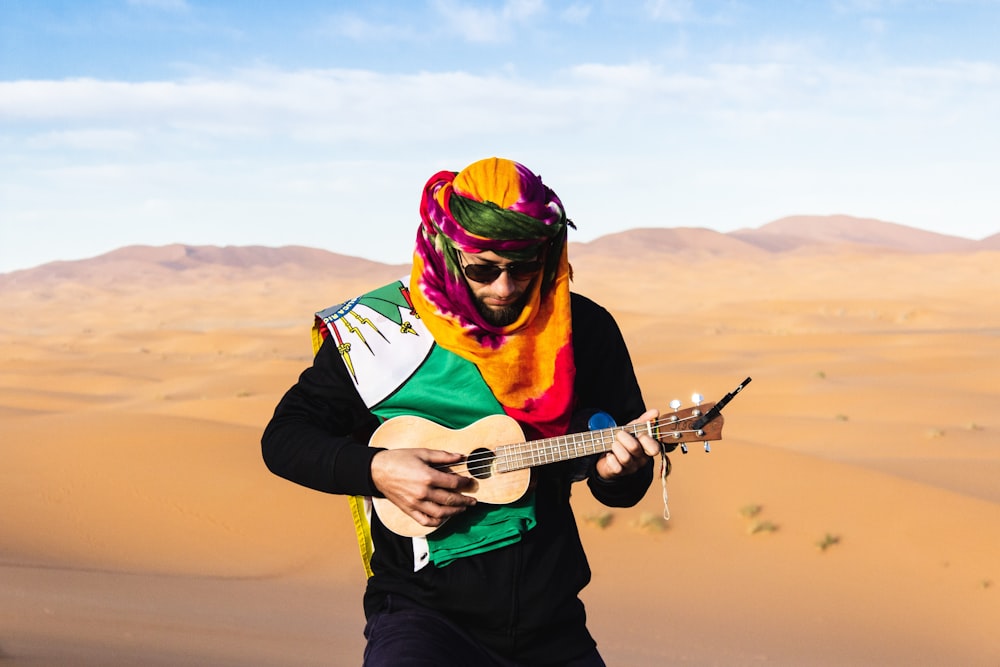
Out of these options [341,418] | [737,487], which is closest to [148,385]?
[737,487]

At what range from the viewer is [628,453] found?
9.91 feet

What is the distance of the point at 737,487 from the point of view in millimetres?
10156

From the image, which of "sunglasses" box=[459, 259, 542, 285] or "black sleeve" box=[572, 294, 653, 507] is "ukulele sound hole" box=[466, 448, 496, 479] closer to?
"black sleeve" box=[572, 294, 653, 507]

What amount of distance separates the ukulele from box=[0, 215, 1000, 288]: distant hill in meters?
120

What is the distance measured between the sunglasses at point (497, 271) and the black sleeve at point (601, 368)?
0.27 meters

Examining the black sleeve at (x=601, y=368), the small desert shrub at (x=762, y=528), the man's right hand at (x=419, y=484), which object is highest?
the black sleeve at (x=601, y=368)

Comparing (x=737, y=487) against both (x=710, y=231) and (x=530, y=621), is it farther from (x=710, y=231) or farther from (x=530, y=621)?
(x=710, y=231)

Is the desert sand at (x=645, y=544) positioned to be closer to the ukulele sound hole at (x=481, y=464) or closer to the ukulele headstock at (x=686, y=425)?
the ukulele sound hole at (x=481, y=464)

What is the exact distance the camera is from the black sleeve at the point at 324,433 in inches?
119

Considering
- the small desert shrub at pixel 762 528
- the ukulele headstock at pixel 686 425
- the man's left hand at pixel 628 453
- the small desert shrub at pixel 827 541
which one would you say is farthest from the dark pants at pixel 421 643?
the small desert shrub at pixel 762 528

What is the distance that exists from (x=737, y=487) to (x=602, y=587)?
2.38 meters

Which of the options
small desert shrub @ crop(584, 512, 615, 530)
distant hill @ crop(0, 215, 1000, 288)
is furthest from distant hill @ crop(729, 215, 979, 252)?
small desert shrub @ crop(584, 512, 615, 530)

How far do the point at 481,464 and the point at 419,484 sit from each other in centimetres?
26

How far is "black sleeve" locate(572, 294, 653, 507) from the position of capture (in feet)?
11.0
